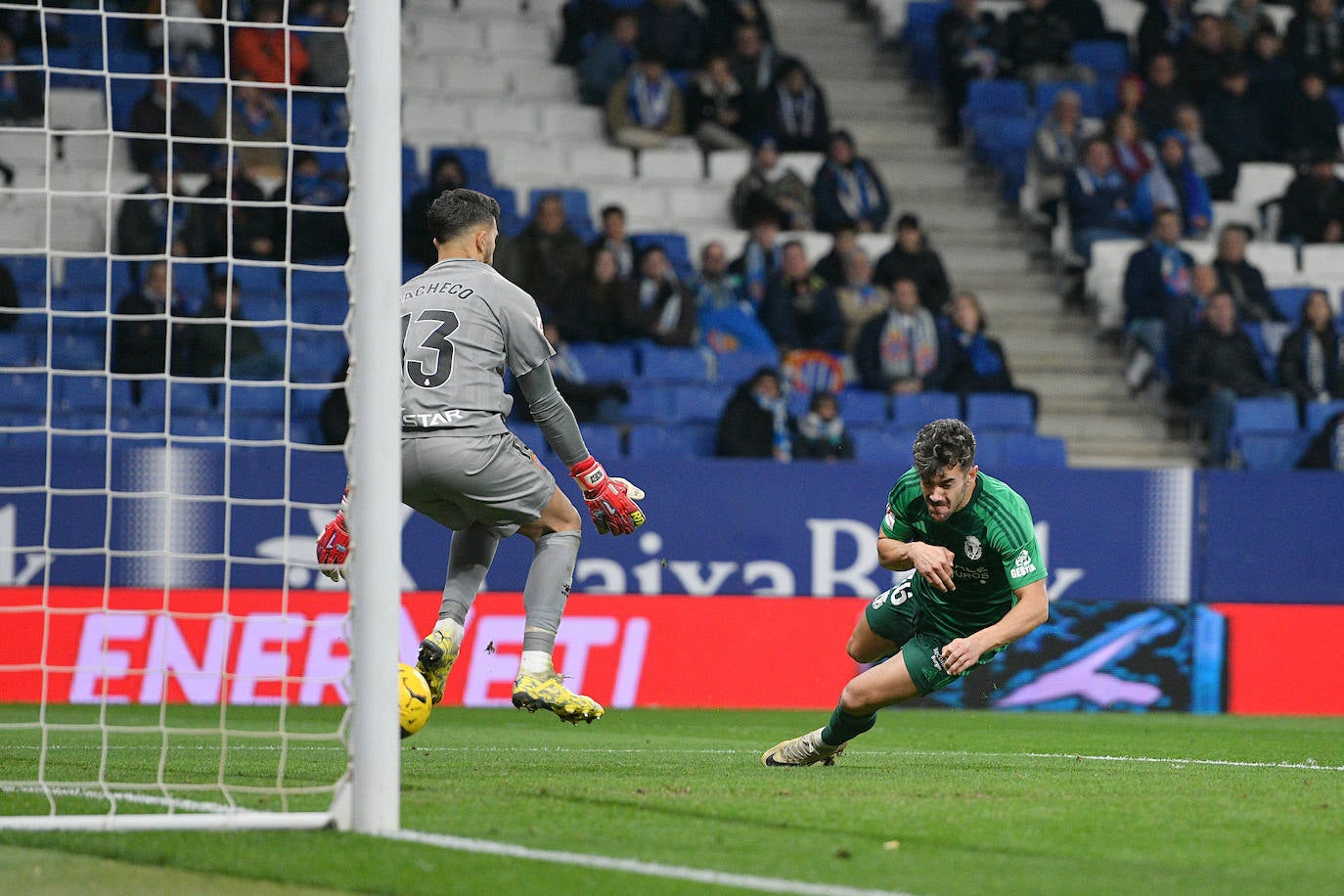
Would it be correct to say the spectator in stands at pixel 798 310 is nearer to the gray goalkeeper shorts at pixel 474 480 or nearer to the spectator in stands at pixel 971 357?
the spectator in stands at pixel 971 357

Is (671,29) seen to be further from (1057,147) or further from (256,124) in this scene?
(256,124)

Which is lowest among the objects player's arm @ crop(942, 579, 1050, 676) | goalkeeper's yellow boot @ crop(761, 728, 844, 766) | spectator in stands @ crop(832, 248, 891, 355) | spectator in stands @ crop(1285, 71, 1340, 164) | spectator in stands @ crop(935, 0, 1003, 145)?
goalkeeper's yellow boot @ crop(761, 728, 844, 766)

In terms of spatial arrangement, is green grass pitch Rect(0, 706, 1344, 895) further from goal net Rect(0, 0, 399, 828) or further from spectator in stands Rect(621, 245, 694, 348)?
spectator in stands Rect(621, 245, 694, 348)

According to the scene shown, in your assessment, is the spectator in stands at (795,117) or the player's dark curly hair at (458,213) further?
the spectator in stands at (795,117)

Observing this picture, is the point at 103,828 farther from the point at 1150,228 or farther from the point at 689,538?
the point at 1150,228

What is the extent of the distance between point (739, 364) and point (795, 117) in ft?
12.4

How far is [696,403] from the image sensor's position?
46.2ft

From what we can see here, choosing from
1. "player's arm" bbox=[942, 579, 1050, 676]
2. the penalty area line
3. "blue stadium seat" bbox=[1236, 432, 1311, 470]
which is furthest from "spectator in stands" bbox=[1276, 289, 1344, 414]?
the penalty area line

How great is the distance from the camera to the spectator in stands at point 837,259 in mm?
15586

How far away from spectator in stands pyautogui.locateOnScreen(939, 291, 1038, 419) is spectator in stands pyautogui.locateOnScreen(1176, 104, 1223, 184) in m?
4.04

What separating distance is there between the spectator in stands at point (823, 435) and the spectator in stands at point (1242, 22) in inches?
305

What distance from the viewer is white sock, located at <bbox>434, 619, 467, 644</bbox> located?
6.71m

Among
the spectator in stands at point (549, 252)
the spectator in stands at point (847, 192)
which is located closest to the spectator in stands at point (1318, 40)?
the spectator in stands at point (847, 192)

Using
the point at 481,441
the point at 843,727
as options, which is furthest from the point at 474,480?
the point at 843,727
